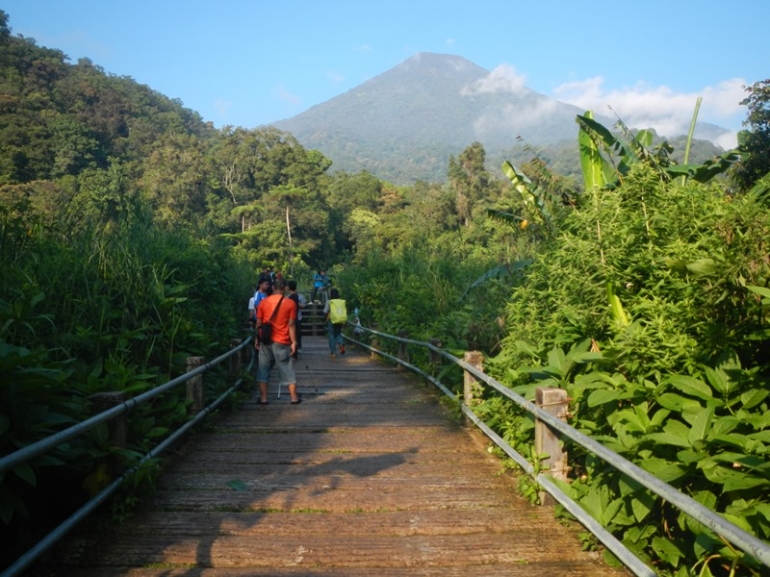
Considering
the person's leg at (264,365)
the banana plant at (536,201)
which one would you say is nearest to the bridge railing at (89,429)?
the person's leg at (264,365)

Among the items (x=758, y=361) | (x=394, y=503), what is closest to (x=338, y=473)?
(x=394, y=503)

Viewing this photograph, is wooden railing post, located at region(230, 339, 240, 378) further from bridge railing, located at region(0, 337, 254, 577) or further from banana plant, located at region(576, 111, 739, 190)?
banana plant, located at region(576, 111, 739, 190)

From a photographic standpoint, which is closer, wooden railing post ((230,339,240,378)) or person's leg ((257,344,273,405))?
person's leg ((257,344,273,405))

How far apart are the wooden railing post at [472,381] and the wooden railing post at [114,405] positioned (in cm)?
375

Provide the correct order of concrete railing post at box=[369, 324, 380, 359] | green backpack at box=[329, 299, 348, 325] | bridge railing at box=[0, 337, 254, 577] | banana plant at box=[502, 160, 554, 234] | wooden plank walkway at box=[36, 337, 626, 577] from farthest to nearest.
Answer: concrete railing post at box=[369, 324, 380, 359] → green backpack at box=[329, 299, 348, 325] → banana plant at box=[502, 160, 554, 234] → wooden plank walkway at box=[36, 337, 626, 577] → bridge railing at box=[0, 337, 254, 577]

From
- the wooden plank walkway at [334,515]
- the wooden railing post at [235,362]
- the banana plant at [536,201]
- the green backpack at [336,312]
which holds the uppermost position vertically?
the banana plant at [536,201]

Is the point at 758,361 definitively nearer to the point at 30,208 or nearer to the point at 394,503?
the point at 394,503

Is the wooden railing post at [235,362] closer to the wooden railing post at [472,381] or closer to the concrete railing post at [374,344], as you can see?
the wooden railing post at [472,381]

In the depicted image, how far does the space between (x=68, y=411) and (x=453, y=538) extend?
259cm

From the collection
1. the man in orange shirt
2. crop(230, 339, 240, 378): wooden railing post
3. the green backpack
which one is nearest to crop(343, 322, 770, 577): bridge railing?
the man in orange shirt

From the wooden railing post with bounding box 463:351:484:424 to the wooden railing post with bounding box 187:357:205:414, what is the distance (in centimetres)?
281

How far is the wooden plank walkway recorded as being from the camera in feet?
13.8

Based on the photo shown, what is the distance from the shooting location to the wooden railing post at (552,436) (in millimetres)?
5000

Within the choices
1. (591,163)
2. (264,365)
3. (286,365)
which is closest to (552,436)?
(591,163)
